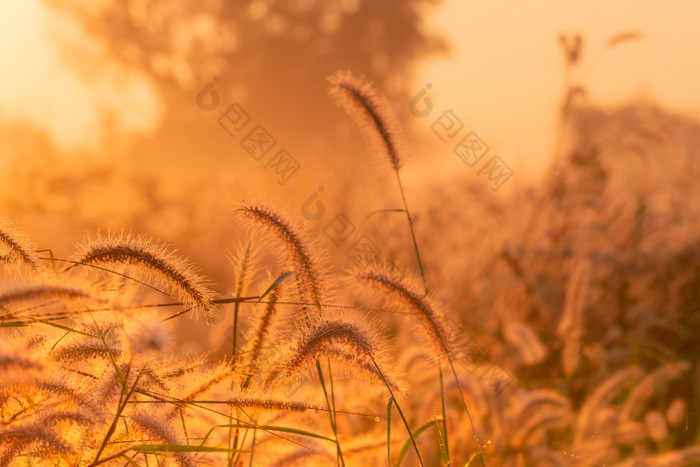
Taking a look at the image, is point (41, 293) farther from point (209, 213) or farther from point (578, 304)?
point (209, 213)

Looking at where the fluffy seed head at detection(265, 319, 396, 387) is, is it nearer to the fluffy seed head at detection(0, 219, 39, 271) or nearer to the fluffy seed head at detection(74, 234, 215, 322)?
the fluffy seed head at detection(74, 234, 215, 322)

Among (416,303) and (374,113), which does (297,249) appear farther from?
(374,113)

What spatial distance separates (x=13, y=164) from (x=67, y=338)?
7797mm

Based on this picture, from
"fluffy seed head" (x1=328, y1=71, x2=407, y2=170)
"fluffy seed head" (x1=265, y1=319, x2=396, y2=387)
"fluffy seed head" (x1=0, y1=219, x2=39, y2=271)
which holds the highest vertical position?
"fluffy seed head" (x1=328, y1=71, x2=407, y2=170)

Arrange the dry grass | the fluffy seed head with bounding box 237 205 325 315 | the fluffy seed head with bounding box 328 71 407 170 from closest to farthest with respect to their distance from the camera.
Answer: the dry grass
the fluffy seed head with bounding box 237 205 325 315
the fluffy seed head with bounding box 328 71 407 170

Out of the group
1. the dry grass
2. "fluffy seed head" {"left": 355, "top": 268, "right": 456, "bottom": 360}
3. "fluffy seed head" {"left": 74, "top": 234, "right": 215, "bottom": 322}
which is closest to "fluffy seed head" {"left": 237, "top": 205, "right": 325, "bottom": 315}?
the dry grass

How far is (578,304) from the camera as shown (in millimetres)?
3695

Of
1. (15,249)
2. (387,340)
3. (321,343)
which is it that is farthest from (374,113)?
(15,249)

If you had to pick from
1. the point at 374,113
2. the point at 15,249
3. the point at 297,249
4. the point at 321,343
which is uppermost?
the point at 374,113

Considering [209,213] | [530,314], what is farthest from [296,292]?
[209,213]

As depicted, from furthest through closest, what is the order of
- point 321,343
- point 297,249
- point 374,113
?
point 374,113
point 297,249
point 321,343

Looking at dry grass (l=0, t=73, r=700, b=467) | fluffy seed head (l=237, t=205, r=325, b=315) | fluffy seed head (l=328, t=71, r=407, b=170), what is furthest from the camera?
fluffy seed head (l=328, t=71, r=407, b=170)

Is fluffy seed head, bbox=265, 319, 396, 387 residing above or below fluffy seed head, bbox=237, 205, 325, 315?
below

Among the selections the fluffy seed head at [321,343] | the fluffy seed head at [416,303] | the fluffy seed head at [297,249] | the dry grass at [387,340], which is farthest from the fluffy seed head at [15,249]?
the fluffy seed head at [416,303]
